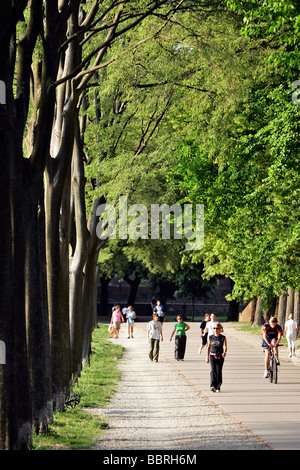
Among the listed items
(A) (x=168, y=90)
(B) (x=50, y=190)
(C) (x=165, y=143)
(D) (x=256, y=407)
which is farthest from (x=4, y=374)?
(C) (x=165, y=143)

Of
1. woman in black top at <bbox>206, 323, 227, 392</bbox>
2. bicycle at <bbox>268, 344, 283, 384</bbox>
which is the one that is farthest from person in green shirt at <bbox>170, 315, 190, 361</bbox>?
woman in black top at <bbox>206, 323, 227, 392</bbox>

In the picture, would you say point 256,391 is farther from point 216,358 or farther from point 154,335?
point 154,335

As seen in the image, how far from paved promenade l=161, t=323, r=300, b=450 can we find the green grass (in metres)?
2.20

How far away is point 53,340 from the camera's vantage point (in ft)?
50.9

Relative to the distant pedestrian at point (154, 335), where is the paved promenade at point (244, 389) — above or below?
below

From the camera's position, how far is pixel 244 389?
756 inches

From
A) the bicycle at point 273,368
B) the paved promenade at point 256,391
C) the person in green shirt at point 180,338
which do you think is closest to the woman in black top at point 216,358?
the paved promenade at point 256,391

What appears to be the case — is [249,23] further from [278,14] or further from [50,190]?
[50,190]

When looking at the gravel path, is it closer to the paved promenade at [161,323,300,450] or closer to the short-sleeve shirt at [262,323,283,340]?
the paved promenade at [161,323,300,450]

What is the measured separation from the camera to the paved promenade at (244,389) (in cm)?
1287

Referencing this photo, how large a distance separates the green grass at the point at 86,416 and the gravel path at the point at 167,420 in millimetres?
227

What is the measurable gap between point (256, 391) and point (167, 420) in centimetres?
520

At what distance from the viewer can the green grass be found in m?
11.5

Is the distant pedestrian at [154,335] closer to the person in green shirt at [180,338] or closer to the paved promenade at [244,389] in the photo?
the paved promenade at [244,389]
